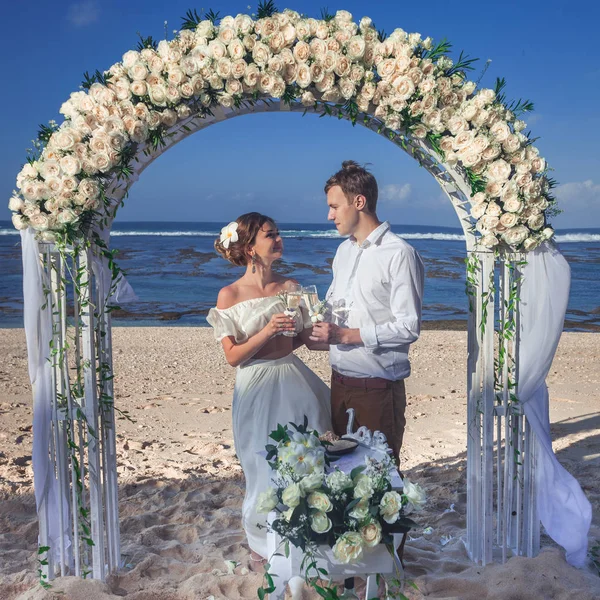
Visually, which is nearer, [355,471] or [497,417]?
[355,471]

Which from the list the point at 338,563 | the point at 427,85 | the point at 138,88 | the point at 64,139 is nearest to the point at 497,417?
the point at 338,563

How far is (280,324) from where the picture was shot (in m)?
3.47

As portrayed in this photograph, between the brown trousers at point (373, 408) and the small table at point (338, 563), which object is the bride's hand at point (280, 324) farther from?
the small table at point (338, 563)

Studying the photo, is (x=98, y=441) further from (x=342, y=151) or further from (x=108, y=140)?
(x=342, y=151)

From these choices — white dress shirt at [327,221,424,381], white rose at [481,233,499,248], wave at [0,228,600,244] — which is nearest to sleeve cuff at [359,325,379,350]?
white dress shirt at [327,221,424,381]

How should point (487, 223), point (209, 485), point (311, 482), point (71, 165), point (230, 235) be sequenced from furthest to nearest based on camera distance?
point (209, 485) → point (230, 235) → point (487, 223) → point (71, 165) → point (311, 482)

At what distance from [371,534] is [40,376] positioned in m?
1.90

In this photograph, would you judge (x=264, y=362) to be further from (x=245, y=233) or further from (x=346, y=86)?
(x=346, y=86)

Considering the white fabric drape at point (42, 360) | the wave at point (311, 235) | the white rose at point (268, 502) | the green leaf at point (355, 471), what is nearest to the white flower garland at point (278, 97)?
the white fabric drape at point (42, 360)

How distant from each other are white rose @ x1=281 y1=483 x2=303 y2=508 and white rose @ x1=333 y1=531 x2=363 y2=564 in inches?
8.3

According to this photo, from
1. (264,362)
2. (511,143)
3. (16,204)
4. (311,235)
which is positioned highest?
(311,235)

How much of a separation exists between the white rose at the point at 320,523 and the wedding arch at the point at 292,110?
4.70 feet

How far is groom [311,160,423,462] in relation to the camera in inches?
140

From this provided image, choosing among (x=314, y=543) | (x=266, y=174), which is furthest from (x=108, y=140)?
(x=266, y=174)
